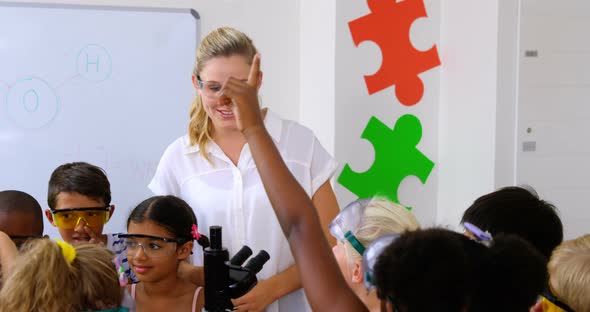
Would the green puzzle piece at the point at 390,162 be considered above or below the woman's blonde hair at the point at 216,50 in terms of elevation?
below

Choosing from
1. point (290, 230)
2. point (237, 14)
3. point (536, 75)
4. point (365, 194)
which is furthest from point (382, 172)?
point (290, 230)

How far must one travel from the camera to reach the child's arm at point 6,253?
1.60 meters

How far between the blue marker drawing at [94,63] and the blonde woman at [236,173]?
123 centimetres

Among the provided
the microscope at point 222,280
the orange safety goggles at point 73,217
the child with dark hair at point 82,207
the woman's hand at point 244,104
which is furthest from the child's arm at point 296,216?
the orange safety goggles at point 73,217

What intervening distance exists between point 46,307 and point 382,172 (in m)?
2.10

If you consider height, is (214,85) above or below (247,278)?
above

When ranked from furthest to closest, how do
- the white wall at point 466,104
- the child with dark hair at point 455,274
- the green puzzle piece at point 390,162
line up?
the green puzzle piece at point 390,162, the white wall at point 466,104, the child with dark hair at point 455,274

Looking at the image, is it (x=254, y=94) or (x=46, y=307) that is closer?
(x=254, y=94)

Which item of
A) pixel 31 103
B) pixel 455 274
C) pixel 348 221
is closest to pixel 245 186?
pixel 348 221

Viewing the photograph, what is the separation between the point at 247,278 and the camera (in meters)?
1.21

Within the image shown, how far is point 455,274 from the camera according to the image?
2.98 ft

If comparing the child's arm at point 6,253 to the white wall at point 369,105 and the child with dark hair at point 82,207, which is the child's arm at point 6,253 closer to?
the child with dark hair at point 82,207

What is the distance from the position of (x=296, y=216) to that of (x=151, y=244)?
2.53ft

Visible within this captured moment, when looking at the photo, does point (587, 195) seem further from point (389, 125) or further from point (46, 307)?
point (46, 307)
